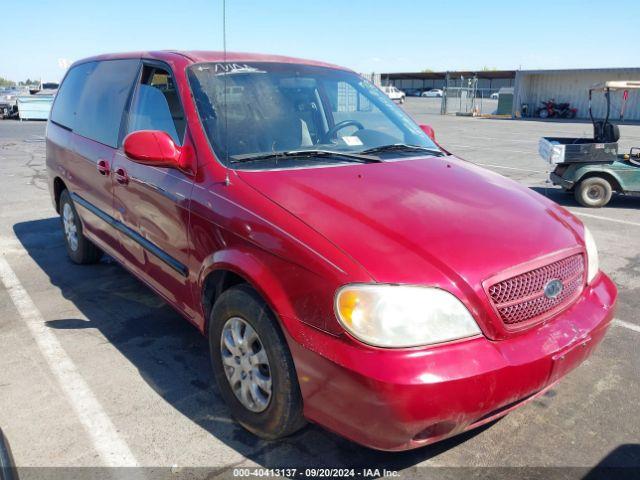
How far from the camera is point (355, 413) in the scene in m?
2.04

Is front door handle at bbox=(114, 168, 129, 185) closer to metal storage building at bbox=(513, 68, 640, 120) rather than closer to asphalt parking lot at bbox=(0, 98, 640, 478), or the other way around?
asphalt parking lot at bbox=(0, 98, 640, 478)

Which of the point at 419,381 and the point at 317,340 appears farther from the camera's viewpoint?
the point at 317,340

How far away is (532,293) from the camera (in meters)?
2.27

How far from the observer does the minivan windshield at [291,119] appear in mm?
2954

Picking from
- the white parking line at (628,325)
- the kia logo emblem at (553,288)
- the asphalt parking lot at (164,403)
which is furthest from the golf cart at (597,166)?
the kia logo emblem at (553,288)

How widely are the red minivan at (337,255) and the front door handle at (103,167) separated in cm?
10

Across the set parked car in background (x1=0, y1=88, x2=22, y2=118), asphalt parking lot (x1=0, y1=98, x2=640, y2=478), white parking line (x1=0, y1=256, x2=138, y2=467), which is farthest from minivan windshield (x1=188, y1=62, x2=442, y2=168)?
parked car in background (x1=0, y1=88, x2=22, y2=118)

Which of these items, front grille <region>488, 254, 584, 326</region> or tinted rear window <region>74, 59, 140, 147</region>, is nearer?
front grille <region>488, 254, 584, 326</region>

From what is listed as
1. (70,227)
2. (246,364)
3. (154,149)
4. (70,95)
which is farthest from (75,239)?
(246,364)

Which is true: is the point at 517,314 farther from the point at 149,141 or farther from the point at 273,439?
the point at 149,141

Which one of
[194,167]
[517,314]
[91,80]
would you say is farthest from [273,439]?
[91,80]

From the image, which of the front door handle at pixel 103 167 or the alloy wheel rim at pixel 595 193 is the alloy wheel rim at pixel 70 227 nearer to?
the front door handle at pixel 103 167

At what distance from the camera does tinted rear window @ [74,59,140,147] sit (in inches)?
152

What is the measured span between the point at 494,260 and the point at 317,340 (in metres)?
0.80
